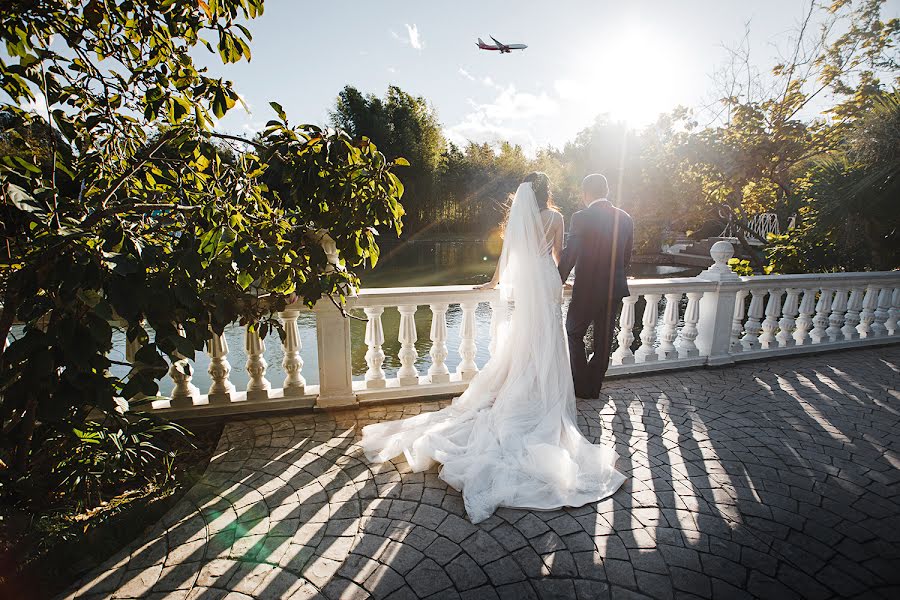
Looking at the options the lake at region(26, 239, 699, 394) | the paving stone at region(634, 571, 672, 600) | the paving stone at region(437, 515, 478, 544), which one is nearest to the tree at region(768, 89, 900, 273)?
the lake at region(26, 239, 699, 394)

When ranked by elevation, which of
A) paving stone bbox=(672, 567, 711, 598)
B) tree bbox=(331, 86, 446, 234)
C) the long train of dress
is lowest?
paving stone bbox=(672, 567, 711, 598)

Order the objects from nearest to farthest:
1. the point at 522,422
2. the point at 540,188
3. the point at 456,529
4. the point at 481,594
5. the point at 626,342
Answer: the point at 481,594
the point at 456,529
the point at 522,422
the point at 540,188
the point at 626,342

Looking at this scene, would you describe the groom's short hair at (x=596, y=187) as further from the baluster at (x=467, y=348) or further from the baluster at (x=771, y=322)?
the baluster at (x=771, y=322)

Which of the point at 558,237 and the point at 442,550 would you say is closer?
the point at 442,550

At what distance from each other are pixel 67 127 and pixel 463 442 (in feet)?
8.75

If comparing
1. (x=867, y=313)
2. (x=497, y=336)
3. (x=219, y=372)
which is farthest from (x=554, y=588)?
(x=867, y=313)

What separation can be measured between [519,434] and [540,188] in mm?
1885

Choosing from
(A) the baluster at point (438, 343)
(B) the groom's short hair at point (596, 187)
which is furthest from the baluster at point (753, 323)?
(A) the baluster at point (438, 343)

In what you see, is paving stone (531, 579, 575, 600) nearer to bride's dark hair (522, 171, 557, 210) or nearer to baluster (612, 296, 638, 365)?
bride's dark hair (522, 171, 557, 210)

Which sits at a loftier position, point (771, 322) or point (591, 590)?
point (771, 322)

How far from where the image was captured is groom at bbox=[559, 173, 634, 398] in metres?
3.66

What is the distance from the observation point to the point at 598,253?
12.1 feet

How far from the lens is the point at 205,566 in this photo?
6.50 ft

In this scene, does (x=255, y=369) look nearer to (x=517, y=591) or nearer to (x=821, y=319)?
(x=517, y=591)
